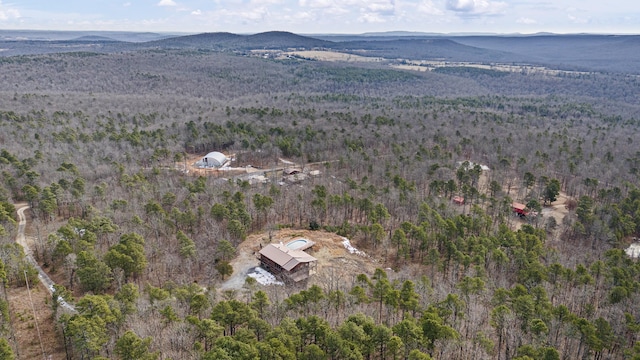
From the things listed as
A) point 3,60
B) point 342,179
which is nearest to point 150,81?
point 3,60

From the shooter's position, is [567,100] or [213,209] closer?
[213,209]

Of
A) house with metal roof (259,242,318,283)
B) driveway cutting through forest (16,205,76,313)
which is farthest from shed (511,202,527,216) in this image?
driveway cutting through forest (16,205,76,313)

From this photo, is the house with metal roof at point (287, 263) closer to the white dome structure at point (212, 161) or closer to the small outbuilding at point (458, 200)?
the small outbuilding at point (458, 200)

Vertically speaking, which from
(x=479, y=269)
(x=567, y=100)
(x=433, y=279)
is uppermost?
(x=567, y=100)

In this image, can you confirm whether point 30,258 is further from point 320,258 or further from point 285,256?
point 320,258

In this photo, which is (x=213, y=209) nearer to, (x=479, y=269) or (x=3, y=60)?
(x=479, y=269)

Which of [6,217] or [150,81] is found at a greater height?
[150,81]

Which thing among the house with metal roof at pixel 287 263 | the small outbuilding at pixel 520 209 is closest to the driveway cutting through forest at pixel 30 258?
the house with metal roof at pixel 287 263

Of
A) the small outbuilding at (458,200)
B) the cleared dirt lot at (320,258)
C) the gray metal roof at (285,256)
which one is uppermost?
the gray metal roof at (285,256)
